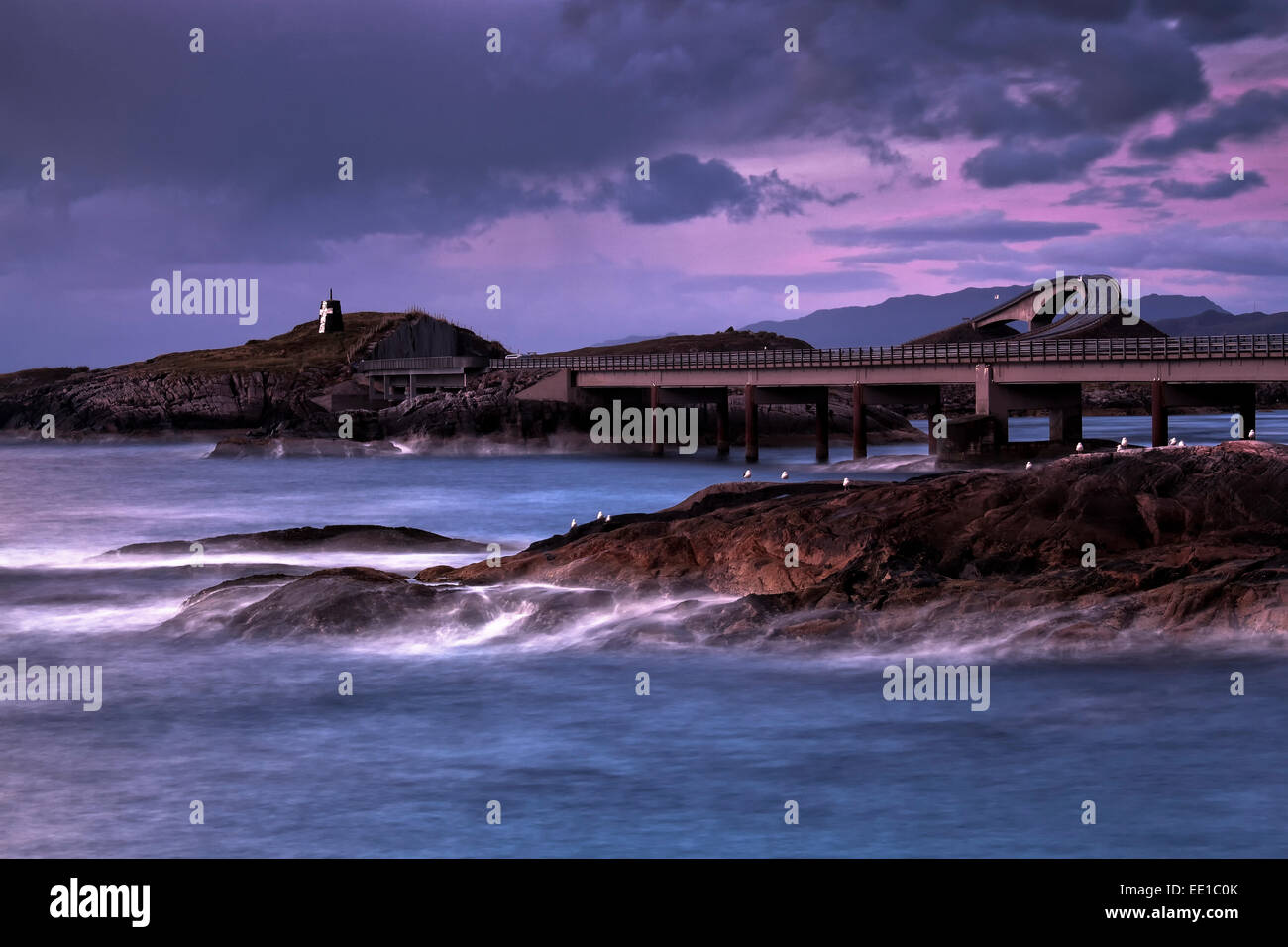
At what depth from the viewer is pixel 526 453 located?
114 metres

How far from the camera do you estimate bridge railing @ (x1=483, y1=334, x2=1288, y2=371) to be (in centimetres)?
7244

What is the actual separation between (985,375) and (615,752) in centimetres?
6447

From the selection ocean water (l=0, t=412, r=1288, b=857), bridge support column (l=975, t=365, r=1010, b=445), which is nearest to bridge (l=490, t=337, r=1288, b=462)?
bridge support column (l=975, t=365, r=1010, b=445)

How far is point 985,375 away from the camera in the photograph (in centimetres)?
8194

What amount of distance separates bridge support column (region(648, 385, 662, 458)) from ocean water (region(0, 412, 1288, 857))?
241 feet

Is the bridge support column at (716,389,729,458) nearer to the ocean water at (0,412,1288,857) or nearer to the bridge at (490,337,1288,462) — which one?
the bridge at (490,337,1288,462)

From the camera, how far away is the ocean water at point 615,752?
17328 millimetres

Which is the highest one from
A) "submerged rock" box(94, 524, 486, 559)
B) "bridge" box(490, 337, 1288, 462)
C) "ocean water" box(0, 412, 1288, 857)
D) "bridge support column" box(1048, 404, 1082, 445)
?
"bridge" box(490, 337, 1288, 462)

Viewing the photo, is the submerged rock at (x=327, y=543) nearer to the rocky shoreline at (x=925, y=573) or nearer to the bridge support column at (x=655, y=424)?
the rocky shoreline at (x=925, y=573)

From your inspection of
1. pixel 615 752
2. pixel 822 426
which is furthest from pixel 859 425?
pixel 615 752

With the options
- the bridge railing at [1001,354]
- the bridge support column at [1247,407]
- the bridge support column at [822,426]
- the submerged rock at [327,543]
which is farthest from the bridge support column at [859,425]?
the submerged rock at [327,543]

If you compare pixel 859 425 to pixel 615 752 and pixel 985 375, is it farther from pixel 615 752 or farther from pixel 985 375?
pixel 615 752

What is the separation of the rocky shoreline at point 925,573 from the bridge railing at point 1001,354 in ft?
148
